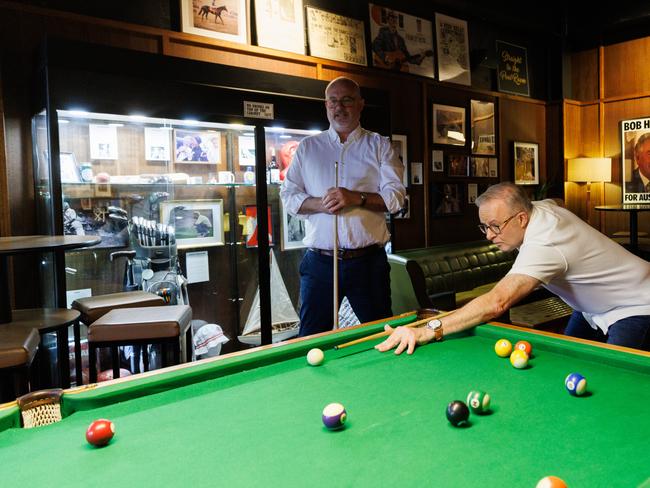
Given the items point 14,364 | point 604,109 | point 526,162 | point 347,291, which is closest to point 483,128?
point 526,162

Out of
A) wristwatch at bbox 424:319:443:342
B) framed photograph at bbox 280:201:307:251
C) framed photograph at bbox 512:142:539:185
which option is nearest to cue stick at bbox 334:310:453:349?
wristwatch at bbox 424:319:443:342

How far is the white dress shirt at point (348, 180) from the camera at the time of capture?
3125 millimetres

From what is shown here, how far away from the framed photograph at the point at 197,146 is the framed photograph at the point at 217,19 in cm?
74

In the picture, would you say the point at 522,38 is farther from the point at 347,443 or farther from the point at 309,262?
the point at 347,443

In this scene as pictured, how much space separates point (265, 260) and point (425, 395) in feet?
8.42

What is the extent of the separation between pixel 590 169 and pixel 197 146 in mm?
Result: 5566

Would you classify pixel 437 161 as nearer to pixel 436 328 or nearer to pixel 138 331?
pixel 138 331

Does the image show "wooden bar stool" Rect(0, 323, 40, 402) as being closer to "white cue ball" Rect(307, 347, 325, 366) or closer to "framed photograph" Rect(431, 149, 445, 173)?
"white cue ball" Rect(307, 347, 325, 366)

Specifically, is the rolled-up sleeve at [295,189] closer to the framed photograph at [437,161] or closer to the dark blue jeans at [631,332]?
the dark blue jeans at [631,332]

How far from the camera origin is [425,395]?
1.40m

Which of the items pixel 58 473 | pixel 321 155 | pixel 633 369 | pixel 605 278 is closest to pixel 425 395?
pixel 633 369

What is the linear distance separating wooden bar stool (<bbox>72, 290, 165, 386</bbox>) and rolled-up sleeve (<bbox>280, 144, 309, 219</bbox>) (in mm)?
994

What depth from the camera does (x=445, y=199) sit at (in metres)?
6.08

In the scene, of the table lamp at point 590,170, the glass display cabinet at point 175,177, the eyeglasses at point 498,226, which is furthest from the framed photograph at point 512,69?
the eyeglasses at point 498,226
